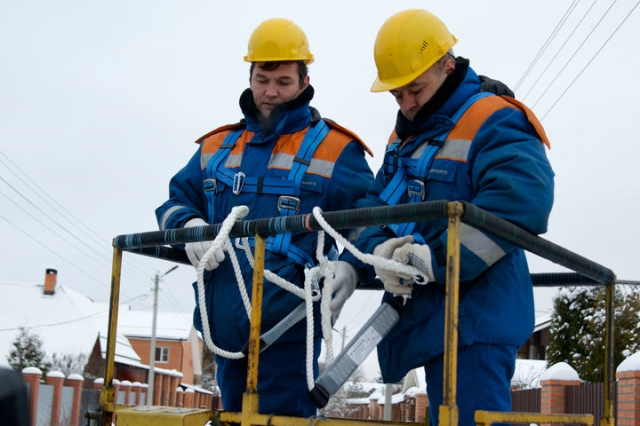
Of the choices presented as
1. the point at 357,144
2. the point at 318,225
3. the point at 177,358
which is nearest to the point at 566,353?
the point at 357,144

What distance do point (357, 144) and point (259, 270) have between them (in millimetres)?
1310

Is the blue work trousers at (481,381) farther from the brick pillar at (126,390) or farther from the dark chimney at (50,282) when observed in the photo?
the dark chimney at (50,282)

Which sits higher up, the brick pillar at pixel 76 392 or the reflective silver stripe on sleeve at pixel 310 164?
the reflective silver stripe on sleeve at pixel 310 164

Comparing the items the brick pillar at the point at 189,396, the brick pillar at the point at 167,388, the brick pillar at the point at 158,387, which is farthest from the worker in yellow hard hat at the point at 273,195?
the brick pillar at the point at 167,388

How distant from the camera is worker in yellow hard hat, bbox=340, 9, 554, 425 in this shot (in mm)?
3051

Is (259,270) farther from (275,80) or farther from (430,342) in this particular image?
(275,80)

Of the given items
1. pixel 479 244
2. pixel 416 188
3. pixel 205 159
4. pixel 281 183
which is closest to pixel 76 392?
pixel 205 159

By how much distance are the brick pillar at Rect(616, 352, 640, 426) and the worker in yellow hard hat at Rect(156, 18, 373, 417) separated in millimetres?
6935

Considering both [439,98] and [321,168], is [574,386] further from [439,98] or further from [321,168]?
[439,98]

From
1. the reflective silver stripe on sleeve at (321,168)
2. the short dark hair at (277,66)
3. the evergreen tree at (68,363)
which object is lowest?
the evergreen tree at (68,363)

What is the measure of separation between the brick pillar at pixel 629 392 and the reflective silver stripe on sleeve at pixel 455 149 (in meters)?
7.45

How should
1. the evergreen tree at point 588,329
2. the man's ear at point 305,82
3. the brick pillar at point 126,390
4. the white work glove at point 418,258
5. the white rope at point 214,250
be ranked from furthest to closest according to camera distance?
the brick pillar at point 126,390 → the evergreen tree at point 588,329 → the man's ear at point 305,82 → the white rope at point 214,250 → the white work glove at point 418,258

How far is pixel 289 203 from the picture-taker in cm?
396

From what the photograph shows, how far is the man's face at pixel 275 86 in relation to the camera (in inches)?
165
